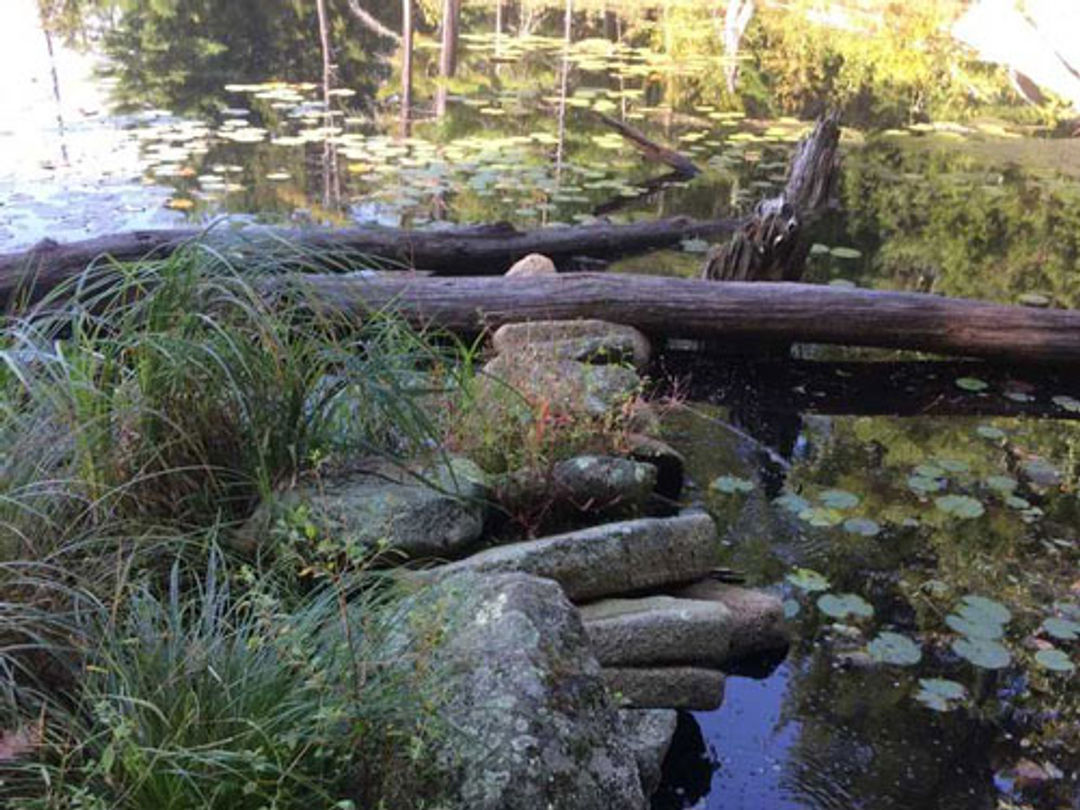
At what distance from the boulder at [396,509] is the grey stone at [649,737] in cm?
71

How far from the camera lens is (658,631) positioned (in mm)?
3057

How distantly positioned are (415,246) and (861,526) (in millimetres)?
3118

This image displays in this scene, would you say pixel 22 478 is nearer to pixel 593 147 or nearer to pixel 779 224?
pixel 779 224

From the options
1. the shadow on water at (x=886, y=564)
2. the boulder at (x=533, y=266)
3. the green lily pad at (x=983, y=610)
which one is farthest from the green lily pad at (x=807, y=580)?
the boulder at (x=533, y=266)

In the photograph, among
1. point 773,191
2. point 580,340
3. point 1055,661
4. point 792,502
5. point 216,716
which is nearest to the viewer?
point 216,716

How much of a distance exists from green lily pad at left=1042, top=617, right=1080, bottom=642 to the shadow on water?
0.09 ft

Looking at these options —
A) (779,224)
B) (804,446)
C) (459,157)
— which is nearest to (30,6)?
(459,157)

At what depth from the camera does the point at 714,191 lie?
8.18 meters

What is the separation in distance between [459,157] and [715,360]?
3.68 m

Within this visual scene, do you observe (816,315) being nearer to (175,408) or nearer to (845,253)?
(845,253)

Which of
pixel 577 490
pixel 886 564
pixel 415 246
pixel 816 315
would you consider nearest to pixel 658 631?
pixel 577 490

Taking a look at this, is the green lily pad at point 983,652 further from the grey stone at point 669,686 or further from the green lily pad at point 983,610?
the grey stone at point 669,686

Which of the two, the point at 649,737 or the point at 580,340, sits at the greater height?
the point at 580,340

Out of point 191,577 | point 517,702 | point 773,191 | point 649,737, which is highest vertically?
point 517,702
